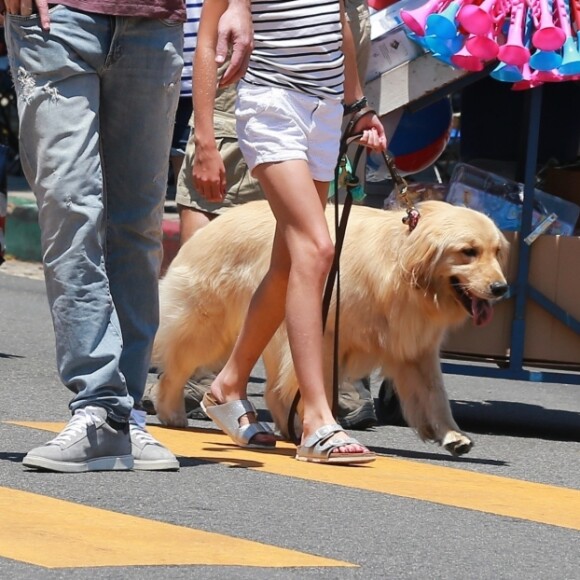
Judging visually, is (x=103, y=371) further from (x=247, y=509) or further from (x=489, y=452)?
(x=489, y=452)

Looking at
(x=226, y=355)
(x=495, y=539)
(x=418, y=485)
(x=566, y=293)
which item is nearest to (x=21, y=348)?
(x=226, y=355)

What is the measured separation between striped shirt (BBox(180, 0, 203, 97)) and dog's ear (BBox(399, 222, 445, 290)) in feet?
5.46

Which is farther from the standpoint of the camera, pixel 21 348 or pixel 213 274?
pixel 21 348

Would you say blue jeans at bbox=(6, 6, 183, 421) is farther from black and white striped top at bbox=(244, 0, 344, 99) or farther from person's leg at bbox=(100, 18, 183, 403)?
black and white striped top at bbox=(244, 0, 344, 99)

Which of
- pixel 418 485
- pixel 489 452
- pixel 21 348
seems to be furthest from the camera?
pixel 21 348

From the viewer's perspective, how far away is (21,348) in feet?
26.5

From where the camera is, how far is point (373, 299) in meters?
5.74

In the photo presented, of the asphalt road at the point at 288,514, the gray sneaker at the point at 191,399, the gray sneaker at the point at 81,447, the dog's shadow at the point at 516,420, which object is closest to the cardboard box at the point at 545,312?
the dog's shadow at the point at 516,420

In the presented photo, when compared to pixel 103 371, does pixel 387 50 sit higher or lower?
higher

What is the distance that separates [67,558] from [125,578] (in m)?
0.22

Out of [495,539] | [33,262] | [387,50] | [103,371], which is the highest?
[387,50]

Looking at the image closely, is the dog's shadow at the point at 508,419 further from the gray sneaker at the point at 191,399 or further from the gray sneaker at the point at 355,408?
the gray sneaker at the point at 191,399

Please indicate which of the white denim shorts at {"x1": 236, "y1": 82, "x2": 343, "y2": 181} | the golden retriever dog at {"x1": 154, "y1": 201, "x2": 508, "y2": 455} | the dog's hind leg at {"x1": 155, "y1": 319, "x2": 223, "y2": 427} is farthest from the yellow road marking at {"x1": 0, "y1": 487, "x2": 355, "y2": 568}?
the dog's hind leg at {"x1": 155, "y1": 319, "x2": 223, "y2": 427}

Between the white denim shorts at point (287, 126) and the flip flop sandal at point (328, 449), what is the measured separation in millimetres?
852
